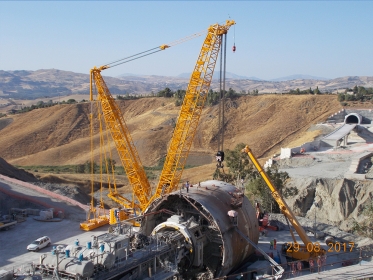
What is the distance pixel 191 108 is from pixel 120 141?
6389mm

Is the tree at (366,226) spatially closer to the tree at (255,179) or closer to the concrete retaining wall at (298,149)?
the tree at (255,179)

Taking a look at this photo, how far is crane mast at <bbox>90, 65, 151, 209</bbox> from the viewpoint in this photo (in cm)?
3512

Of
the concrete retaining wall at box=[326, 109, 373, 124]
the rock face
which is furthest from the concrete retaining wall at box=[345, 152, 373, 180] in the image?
the concrete retaining wall at box=[326, 109, 373, 124]

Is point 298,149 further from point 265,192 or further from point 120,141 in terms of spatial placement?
point 120,141

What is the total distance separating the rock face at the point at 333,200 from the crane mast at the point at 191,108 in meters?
9.77

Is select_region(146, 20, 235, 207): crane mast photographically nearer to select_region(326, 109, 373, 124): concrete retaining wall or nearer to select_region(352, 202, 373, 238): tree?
select_region(352, 202, 373, 238): tree

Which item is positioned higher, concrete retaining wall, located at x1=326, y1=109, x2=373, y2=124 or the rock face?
concrete retaining wall, located at x1=326, y1=109, x2=373, y2=124

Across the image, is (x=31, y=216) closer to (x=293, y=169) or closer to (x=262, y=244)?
(x=262, y=244)

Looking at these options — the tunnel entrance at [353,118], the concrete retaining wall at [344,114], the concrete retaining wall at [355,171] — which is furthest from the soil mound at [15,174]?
the concrete retaining wall at [344,114]

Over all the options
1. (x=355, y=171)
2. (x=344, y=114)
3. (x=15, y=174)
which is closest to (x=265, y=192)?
(x=355, y=171)

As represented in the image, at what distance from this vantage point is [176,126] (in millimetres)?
35125

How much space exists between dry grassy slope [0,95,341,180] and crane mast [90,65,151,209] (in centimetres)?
3497

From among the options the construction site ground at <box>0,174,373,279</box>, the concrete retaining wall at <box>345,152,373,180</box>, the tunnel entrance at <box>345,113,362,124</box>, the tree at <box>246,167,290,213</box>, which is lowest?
the construction site ground at <box>0,174,373,279</box>
